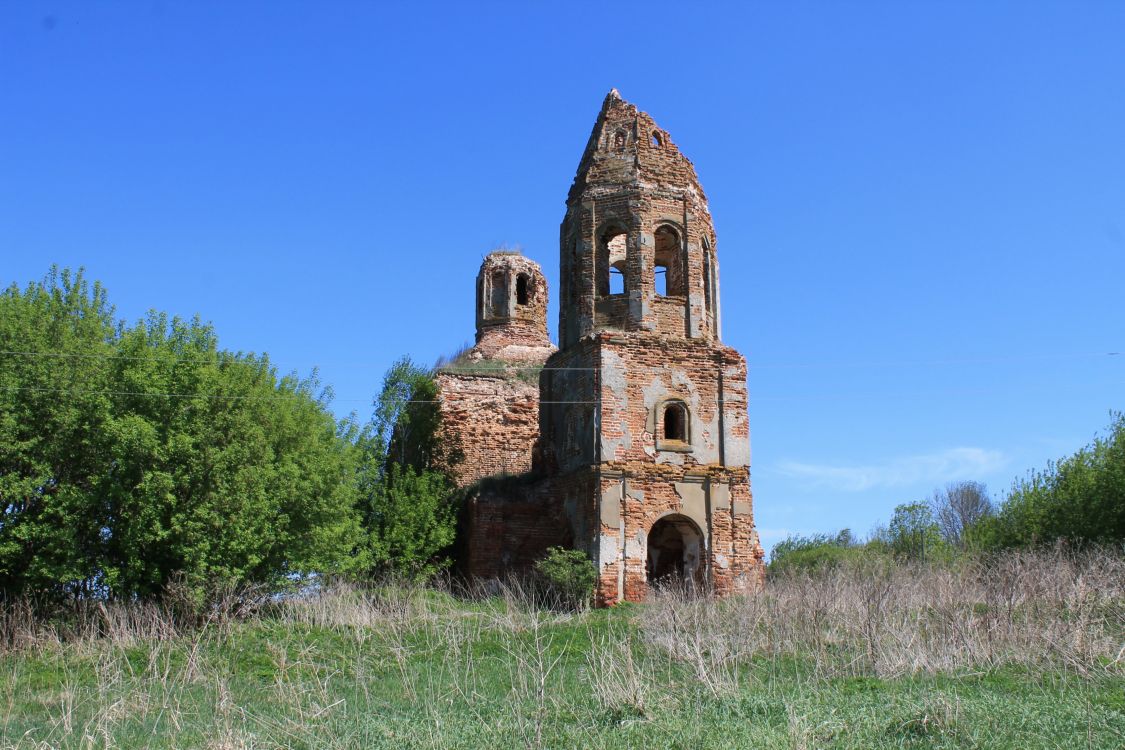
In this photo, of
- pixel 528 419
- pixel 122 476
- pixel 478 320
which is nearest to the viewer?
pixel 122 476

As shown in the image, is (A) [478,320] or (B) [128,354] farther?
(A) [478,320]

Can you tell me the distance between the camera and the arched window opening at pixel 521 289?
103 ft

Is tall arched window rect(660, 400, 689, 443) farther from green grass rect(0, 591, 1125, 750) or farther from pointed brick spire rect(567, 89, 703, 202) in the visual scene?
green grass rect(0, 591, 1125, 750)

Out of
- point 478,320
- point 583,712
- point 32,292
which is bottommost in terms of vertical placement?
point 583,712

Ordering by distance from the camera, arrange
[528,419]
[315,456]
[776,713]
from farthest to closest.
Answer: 1. [528,419]
2. [315,456]
3. [776,713]

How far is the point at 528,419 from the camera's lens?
2511 centimetres

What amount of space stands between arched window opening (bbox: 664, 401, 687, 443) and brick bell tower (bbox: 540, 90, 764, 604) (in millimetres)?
27

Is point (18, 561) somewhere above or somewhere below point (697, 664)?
above

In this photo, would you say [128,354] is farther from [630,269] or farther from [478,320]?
[478,320]

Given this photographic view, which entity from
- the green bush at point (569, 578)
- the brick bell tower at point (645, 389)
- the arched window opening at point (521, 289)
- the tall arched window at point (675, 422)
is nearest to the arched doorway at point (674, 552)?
the brick bell tower at point (645, 389)

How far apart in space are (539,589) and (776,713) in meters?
10.8

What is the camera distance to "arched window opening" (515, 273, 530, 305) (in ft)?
103

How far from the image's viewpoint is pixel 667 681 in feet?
32.2

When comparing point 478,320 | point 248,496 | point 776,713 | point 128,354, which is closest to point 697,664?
point 776,713
